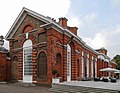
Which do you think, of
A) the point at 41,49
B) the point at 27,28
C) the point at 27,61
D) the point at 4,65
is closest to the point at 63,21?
the point at 27,28

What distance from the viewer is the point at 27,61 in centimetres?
3153

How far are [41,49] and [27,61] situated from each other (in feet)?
11.9

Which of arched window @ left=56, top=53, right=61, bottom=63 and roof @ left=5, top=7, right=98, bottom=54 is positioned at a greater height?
roof @ left=5, top=7, right=98, bottom=54

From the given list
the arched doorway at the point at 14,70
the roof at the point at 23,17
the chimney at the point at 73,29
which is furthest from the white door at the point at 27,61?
the chimney at the point at 73,29

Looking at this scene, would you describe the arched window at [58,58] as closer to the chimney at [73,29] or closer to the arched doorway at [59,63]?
the arched doorway at [59,63]

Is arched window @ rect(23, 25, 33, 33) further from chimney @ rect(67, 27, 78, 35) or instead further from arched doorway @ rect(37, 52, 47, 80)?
chimney @ rect(67, 27, 78, 35)

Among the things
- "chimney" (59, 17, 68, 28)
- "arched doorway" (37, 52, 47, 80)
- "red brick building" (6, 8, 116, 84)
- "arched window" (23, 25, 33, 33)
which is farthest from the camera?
"arched window" (23, 25, 33, 33)

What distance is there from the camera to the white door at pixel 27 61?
30.9 metres

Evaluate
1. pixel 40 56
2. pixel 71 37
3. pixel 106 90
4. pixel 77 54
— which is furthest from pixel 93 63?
pixel 106 90

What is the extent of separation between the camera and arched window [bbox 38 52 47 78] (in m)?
28.5

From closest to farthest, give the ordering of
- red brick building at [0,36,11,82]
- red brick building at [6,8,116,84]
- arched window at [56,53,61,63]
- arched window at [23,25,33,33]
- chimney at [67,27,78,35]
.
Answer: red brick building at [6,8,116,84] → arched window at [56,53,61,63] → arched window at [23,25,33,33] → red brick building at [0,36,11,82] → chimney at [67,27,78,35]

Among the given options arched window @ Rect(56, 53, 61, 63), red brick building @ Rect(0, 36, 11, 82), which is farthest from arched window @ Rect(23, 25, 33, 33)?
red brick building @ Rect(0, 36, 11, 82)

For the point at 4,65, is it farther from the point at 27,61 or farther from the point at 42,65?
the point at 42,65

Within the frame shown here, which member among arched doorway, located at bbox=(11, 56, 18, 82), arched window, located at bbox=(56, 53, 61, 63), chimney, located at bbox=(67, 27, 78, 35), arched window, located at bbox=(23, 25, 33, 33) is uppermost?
chimney, located at bbox=(67, 27, 78, 35)
